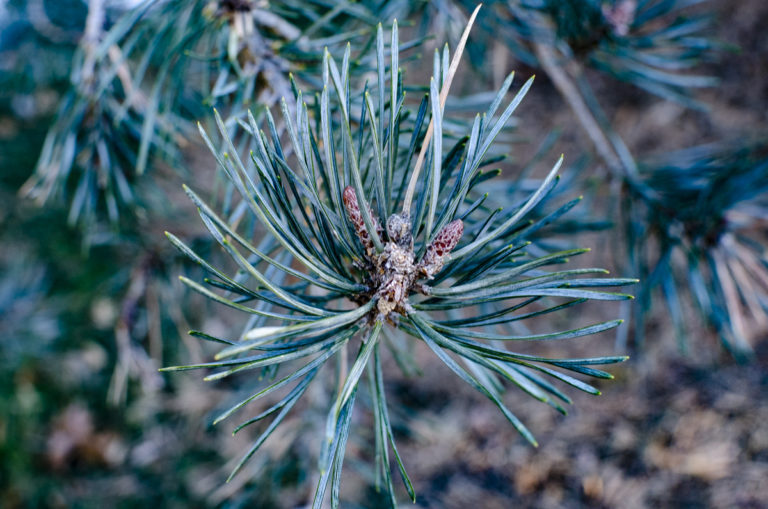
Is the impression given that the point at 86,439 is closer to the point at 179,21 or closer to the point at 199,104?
the point at 199,104

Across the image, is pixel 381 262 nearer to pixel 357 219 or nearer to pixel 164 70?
pixel 357 219

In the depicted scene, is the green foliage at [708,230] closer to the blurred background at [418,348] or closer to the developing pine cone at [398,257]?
the blurred background at [418,348]

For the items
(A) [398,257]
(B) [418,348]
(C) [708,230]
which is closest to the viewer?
(A) [398,257]

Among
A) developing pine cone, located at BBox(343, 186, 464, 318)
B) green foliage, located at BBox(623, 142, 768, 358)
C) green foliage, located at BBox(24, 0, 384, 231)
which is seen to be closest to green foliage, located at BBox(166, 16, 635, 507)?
developing pine cone, located at BBox(343, 186, 464, 318)

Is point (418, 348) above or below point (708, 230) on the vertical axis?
below

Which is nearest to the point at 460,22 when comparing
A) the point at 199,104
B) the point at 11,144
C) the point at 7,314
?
the point at 199,104

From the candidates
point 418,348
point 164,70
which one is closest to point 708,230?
point 164,70

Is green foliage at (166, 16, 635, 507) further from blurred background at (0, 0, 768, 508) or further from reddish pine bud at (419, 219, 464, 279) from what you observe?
blurred background at (0, 0, 768, 508)

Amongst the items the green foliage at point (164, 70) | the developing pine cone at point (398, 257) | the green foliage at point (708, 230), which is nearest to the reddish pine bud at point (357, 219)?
the developing pine cone at point (398, 257)
